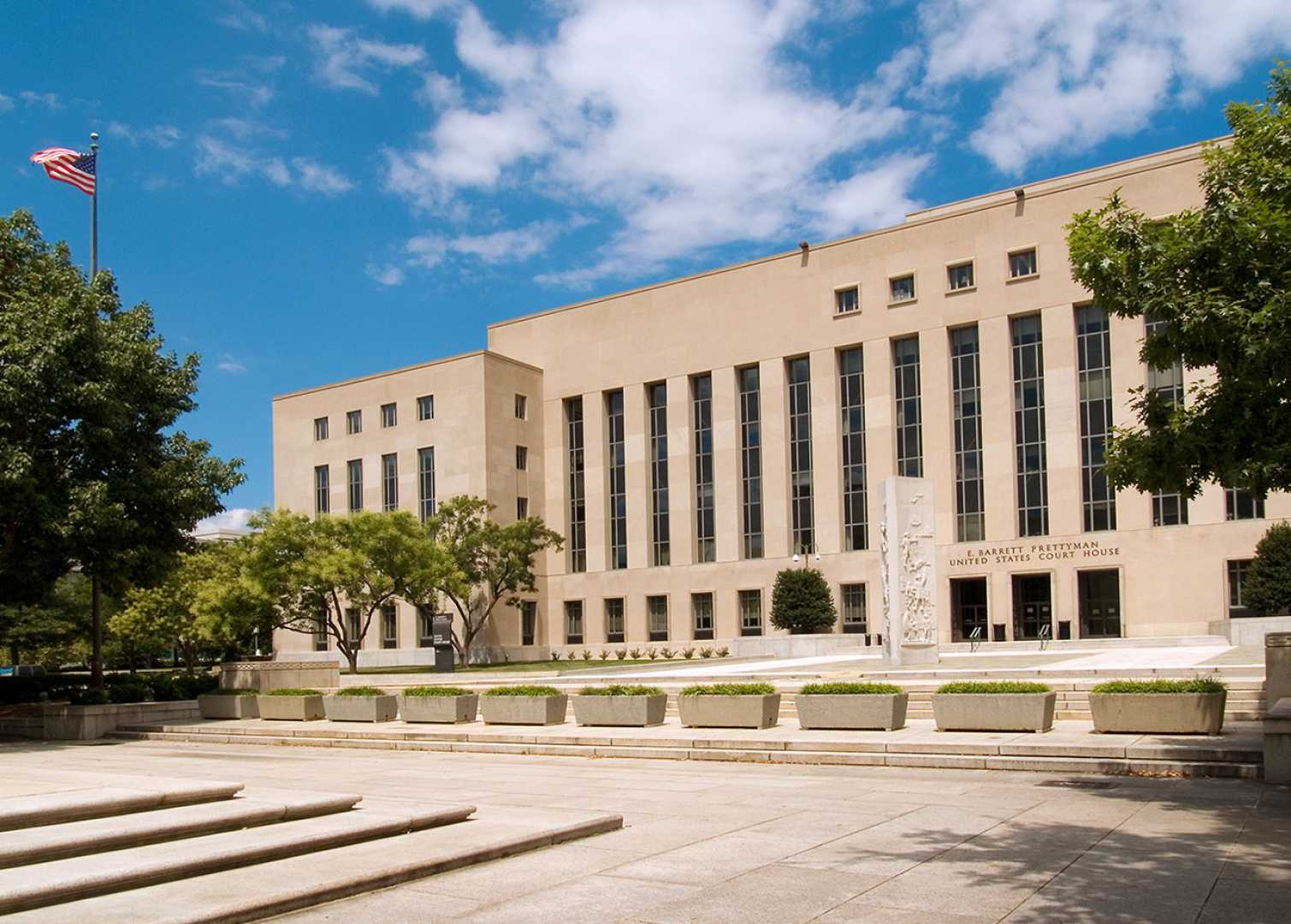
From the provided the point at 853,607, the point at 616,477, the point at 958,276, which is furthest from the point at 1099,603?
the point at 616,477

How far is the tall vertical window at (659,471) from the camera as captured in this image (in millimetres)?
63062

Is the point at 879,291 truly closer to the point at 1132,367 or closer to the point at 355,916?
the point at 1132,367

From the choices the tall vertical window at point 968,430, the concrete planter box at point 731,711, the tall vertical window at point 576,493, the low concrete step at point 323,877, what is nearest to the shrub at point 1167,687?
the concrete planter box at point 731,711

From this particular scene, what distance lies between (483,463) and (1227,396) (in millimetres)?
52120

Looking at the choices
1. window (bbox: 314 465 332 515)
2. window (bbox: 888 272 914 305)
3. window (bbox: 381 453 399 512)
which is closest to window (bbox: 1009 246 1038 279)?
window (bbox: 888 272 914 305)

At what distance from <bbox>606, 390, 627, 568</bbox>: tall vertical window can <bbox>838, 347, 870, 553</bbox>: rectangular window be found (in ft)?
43.7

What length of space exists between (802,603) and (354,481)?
30.3 metres

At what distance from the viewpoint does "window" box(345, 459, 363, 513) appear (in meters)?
69.4

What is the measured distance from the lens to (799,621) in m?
53.4

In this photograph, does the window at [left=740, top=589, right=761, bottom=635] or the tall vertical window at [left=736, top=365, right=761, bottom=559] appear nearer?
the window at [left=740, top=589, right=761, bottom=635]

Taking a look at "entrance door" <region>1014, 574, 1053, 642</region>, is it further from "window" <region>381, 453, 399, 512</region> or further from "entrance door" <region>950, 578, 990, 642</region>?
"window" <region>381, 453, 399, 512</region>

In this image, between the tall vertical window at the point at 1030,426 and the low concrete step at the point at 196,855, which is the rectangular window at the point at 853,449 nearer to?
the tall vertical window at the point at 1030,426

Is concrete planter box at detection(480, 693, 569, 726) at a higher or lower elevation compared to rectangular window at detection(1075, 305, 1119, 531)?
lower

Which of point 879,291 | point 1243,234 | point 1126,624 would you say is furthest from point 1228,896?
point 879,291
